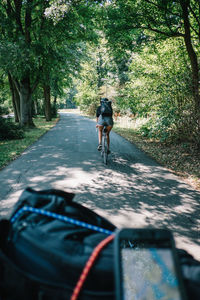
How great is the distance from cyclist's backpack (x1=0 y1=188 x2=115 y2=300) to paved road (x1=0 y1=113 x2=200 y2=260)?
2448 mm

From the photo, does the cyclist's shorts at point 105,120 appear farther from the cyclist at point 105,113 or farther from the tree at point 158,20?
the tree at point 158,20

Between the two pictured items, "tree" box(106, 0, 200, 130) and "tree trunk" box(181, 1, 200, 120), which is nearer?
"tree trunk" box(181, 1, 200, 120)

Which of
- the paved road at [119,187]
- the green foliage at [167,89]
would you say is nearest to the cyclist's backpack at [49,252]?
the paved road at [119,187]

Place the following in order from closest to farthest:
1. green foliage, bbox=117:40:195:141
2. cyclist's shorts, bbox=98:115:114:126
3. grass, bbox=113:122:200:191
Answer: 1. grass, bbox=113:122:200:191
2. cyclist's shorts, bbox=98:115:114:126
3. green foliage, bbox=117:40:195:141

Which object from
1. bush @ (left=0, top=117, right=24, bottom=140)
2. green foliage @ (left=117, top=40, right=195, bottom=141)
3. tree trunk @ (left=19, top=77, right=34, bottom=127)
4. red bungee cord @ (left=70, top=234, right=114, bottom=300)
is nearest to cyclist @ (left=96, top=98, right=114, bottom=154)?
green foliage @ (left=117, top=40, right=195, bottom=141)

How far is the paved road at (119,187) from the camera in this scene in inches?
152

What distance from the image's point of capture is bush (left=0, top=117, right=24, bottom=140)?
502 inches

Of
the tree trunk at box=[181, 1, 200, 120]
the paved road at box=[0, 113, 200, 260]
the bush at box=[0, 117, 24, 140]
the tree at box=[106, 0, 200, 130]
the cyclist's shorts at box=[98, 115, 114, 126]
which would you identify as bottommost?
the paved road at box=[0, 113, 200, 260]

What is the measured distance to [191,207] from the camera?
4.42 meters

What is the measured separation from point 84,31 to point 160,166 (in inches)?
426

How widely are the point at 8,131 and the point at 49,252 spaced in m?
13.0

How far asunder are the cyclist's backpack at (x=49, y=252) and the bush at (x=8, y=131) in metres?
12.5

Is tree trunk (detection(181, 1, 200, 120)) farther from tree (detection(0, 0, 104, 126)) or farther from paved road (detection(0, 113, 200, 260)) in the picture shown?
tree (detection(0, 0, 104, 126))

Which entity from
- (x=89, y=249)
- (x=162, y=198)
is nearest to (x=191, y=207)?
(x=162, y=198)
